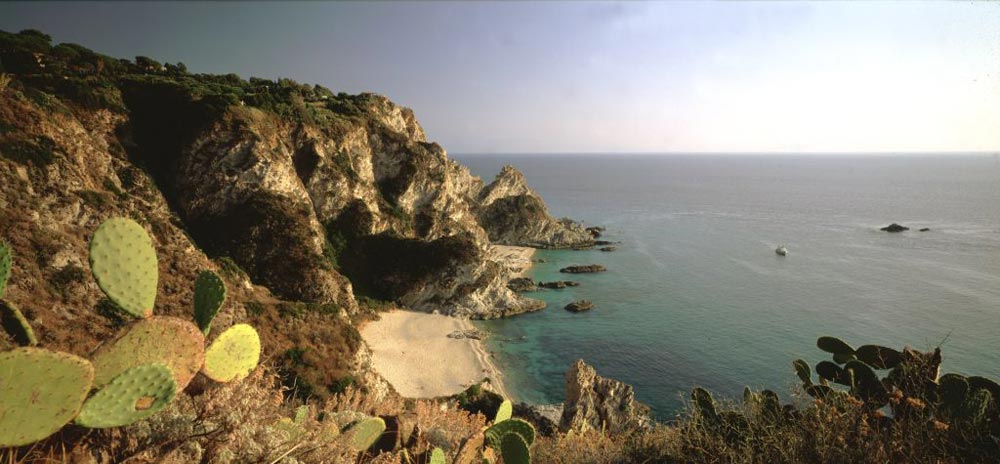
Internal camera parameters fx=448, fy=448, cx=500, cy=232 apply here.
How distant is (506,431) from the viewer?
7.86 meters

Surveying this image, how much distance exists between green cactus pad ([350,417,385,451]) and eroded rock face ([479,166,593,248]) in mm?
85368

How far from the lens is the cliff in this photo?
26.7 m

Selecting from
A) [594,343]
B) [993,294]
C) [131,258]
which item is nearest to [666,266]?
[594,343]

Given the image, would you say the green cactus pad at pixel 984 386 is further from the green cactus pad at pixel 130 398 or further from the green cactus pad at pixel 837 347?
the green cactus pad at pixel 130 398

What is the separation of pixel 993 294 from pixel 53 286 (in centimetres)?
9287

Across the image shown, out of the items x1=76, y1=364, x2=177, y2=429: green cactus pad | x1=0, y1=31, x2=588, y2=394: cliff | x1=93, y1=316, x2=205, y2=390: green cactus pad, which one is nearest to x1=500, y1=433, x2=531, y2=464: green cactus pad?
x1=93, y1=316, x2=205, y2=390: green cactus pad

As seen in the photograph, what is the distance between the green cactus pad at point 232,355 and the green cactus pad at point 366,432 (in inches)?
69.8

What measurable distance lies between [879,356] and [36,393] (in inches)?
545

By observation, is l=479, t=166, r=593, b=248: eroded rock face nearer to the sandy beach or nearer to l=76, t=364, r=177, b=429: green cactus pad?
the sandy beach

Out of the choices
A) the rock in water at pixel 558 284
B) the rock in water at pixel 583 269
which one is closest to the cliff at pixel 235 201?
the rock in water at pixel 558 284

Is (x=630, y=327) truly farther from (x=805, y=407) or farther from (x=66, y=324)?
(x=66, y=324)

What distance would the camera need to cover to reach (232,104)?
46781 millimetres

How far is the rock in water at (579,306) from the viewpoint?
5538cm

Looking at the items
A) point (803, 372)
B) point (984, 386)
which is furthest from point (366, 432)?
point (984, 386)
